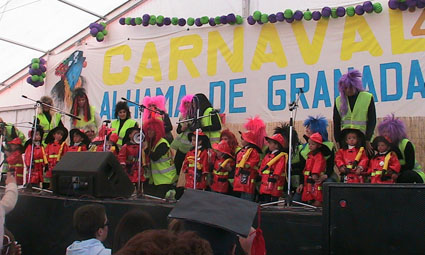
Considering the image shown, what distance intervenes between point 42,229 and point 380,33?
15.5 ft

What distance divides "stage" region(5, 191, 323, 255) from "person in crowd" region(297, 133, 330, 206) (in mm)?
1091

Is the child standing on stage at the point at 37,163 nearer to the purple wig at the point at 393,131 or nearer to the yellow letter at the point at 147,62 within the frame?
the yellow letter at the point at 147,62

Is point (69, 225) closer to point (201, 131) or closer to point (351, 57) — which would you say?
point (201, 131)

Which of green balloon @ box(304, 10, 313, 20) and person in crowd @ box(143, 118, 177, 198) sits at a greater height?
green balloon @ box(304, 10, 313, 20)

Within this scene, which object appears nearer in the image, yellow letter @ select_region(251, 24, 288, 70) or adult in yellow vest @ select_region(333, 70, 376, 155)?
adult in yellow vest @ select_region(333, 70, 376, 155)

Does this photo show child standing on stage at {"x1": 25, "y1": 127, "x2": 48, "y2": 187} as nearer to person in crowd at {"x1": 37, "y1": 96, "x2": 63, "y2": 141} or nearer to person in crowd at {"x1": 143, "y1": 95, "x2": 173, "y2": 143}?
person in crowd at {"x1": 37, "y1": 96, "x2": 63, "y2": 141}

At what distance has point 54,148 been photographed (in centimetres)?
704

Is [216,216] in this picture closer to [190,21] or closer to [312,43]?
[312,43]

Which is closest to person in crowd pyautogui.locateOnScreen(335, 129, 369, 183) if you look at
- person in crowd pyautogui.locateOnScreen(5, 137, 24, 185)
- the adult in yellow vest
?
the adult in yellow vest

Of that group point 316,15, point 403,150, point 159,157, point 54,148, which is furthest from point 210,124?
point 403,150

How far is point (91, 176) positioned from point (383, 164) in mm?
2916

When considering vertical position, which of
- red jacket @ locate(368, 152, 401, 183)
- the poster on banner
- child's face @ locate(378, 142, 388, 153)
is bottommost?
red jacket @ locate(368, 152, 401, 183)

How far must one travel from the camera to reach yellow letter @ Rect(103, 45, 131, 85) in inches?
344

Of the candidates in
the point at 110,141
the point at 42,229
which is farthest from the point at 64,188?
the point at 110,141
